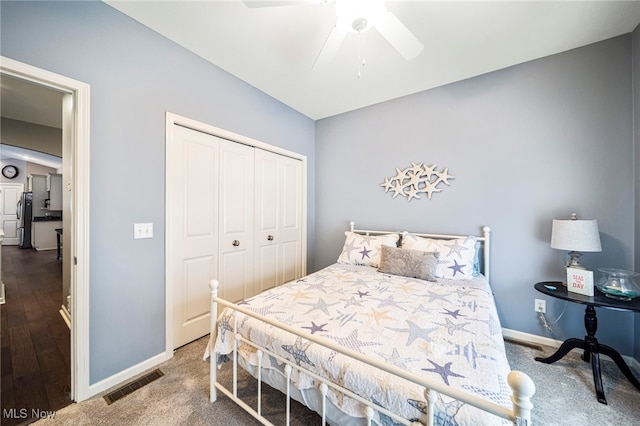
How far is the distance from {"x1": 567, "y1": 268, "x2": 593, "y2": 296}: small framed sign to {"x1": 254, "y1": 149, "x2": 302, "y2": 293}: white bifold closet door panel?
9.31 feet

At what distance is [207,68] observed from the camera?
7.51 feet

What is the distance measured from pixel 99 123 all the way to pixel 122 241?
0.85 metres

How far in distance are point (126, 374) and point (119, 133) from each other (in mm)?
1789

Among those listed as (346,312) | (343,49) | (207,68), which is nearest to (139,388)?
(346,312)

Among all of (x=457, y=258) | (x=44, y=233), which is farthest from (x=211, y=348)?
(x=44, y=233)

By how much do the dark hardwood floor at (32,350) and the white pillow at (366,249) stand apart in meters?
2.47

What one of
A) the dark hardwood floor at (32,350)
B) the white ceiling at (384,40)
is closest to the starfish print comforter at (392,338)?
the dark hardwood floor at (32,350)

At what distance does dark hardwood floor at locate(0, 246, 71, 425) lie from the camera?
1538mm

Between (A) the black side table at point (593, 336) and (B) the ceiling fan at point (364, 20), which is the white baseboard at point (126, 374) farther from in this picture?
(A) the black side table at point (593, 336)

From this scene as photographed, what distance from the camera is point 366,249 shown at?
2.72 metres

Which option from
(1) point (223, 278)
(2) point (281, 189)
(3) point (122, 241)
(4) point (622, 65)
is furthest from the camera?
(2) point (281, 189)

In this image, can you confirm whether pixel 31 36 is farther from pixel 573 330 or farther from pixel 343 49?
pixel 573 330

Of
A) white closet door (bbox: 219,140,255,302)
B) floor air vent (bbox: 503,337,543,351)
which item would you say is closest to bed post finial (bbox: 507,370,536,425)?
floor air vent (bbox: 503,337,543,351)

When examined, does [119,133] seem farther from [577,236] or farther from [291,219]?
[577,236]
